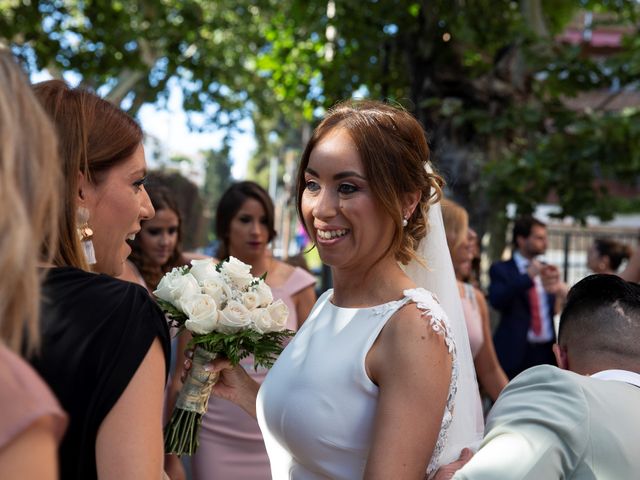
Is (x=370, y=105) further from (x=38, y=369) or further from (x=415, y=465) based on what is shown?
(x=38, y=369)

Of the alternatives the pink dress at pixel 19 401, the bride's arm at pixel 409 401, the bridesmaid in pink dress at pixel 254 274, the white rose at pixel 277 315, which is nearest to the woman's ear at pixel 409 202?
the bride's arm at pixel 409 401

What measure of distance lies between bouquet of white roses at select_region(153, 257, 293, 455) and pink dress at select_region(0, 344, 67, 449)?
1.75m

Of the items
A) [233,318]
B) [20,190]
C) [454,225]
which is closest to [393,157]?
[233,318]

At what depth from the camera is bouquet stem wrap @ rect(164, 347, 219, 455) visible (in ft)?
10.1

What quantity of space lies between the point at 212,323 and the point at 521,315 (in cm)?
512

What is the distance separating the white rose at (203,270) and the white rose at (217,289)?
0.04 metres

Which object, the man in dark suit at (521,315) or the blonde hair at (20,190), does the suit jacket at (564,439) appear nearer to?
the blonde hair at (20,190)

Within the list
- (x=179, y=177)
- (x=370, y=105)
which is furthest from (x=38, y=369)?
(x=179, y=177)

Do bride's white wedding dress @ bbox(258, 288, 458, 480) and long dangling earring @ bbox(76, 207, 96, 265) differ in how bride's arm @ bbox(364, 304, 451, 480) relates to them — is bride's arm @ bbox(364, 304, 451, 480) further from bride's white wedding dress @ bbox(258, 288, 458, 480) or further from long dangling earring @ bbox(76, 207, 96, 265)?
long dangling earring @ bbox(76, 207, 96, 265)

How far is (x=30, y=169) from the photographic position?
4.09 feet

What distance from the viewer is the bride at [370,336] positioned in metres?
2.33

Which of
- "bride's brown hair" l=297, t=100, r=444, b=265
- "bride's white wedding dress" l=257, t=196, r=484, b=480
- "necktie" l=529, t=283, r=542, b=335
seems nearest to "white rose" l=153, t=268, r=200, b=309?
Answer: "bride's white wedding dress" l=257, t=196, r=484, b=480

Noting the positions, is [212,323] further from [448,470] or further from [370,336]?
[448,470]

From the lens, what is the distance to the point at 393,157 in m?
2.67
